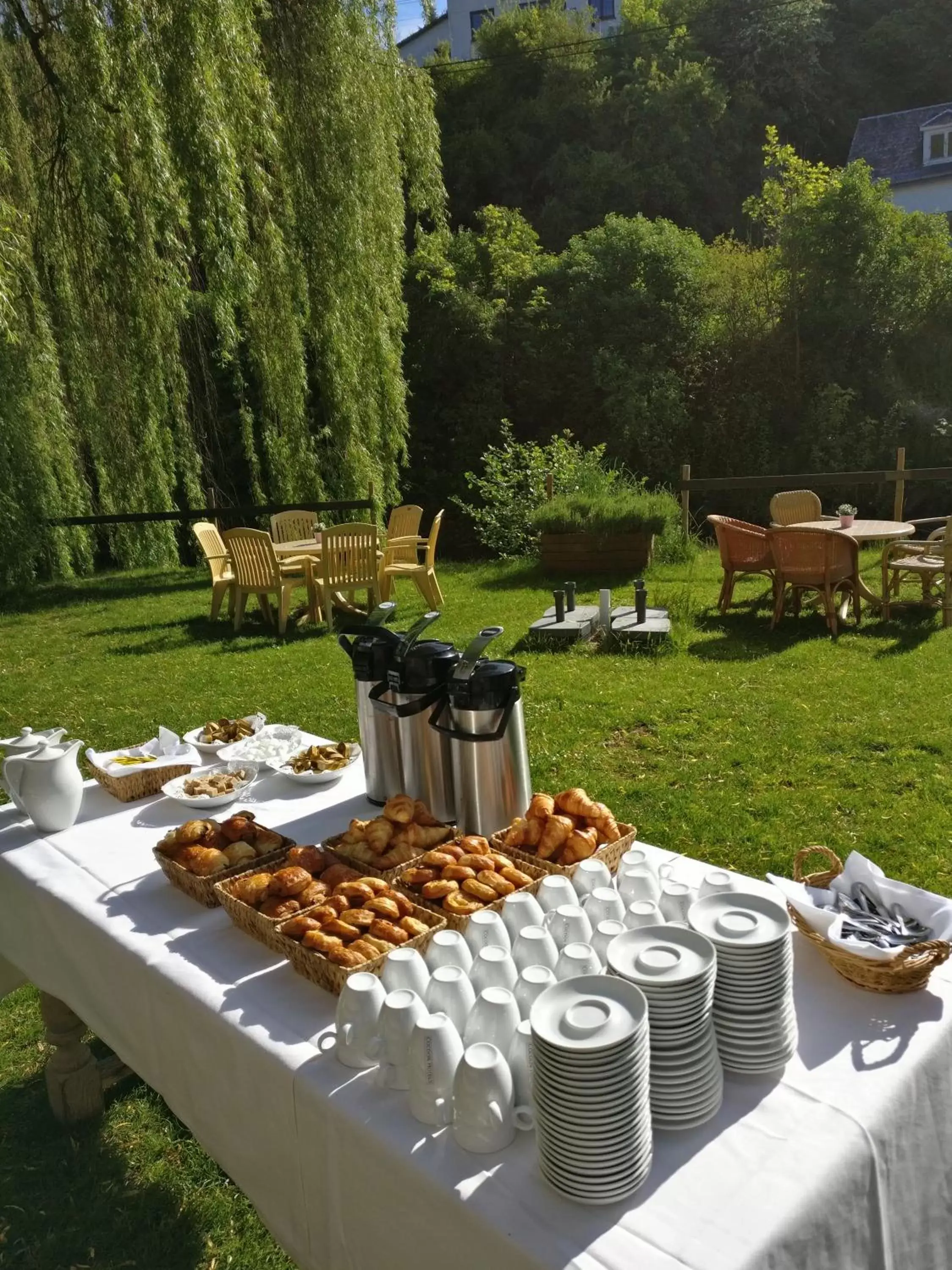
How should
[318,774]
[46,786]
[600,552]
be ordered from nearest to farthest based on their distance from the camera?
[46,786] < [318,774] < [600,552]

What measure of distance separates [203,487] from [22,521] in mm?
3846

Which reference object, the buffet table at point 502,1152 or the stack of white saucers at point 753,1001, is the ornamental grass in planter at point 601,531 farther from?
the stack of white saucers at point 753,1001

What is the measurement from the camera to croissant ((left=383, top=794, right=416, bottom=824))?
2.06 meters

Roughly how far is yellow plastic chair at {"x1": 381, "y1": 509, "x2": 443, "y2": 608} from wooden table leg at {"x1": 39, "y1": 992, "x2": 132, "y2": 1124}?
7.23 metres

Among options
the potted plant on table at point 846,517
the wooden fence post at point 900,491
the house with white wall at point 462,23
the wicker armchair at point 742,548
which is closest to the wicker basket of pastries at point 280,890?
the wicker armchair at point 742,548

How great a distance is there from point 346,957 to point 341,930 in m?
0.08

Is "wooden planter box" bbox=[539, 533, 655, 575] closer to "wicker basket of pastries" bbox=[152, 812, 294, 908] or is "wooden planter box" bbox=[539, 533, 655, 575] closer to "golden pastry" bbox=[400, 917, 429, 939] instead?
"wicker basket of pastries" bbox=[152, 812, 294, 908]

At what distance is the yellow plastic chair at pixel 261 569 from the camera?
29.8ft

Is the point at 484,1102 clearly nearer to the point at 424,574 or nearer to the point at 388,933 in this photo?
the point at 388,933

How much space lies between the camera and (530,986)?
138 centimetres

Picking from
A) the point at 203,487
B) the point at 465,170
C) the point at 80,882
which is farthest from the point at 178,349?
the point at 465,170

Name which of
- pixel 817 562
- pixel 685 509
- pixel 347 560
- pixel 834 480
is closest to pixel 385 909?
pixel 817 562

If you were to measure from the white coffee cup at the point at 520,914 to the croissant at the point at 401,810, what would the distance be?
481 mm

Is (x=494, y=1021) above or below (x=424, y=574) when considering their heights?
above
